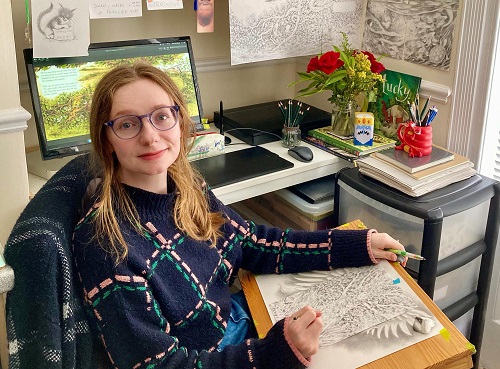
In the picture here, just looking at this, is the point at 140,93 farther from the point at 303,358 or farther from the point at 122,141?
the point at 303,358

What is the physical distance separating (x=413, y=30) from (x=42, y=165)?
123 centimetres

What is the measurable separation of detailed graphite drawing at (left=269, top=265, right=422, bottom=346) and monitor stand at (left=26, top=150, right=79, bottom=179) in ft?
2.40

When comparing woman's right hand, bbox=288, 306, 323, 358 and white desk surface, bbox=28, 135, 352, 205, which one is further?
white desk surface, bbox=28, 135, 352, 205

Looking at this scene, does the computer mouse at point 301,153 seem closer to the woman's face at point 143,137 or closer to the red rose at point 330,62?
the red rose at point 330,62

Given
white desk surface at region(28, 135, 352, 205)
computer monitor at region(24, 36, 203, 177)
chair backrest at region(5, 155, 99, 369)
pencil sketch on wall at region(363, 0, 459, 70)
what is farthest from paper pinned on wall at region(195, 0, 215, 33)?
chair backrest at region(5, 155, 99, 369)

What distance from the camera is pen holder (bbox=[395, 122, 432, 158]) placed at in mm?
1556

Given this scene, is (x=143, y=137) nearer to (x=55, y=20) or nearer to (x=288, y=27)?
(x=55, y=20)

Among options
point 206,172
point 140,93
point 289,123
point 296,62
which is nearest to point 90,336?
point 140,93

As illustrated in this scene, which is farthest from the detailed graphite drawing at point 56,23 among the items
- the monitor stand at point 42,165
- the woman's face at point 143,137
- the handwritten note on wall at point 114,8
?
the woman's face at point 143,137

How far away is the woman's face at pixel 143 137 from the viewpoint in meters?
1.02

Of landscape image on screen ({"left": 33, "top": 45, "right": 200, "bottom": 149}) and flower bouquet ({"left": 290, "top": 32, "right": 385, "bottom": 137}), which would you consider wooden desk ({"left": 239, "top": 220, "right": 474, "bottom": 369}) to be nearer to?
flower bouquet ({"left": 290, "top": 32, "right": 385, "bottom": 137})

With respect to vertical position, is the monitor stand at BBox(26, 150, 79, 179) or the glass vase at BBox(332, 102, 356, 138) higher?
the glass vase at BBox(332, 102, 356, 138)

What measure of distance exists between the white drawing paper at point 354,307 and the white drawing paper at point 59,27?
0.74 metres

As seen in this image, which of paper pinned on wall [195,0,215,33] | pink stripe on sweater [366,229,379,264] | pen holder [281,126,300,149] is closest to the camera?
pink stripe on sweater [366,229,379,264]
